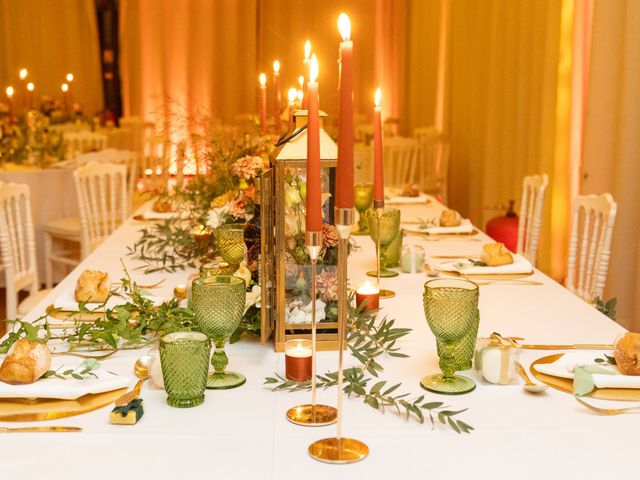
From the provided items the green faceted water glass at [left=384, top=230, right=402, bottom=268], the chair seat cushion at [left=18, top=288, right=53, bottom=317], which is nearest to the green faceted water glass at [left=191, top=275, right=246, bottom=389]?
the green faceted water glass at [left=384, top=230, right=402, bottom=268]

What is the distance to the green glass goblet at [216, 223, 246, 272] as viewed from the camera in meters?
2.09

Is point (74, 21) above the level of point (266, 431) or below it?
above

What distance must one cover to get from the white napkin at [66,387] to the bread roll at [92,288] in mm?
481

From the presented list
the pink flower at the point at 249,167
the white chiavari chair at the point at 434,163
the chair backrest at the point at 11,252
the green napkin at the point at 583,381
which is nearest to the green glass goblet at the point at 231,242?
the pink flower at the point at 249,167

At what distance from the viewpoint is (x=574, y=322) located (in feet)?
6.07

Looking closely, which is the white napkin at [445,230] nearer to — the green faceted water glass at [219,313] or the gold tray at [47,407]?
the green faceted water glass at [219,313]

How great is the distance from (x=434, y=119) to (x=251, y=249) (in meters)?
6.42

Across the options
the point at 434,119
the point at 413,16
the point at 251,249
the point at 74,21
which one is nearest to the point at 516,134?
the point at 434,119

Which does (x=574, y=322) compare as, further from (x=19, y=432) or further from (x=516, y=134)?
(x=516, y=134)

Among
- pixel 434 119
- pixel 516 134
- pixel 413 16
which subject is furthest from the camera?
pixel 413 16

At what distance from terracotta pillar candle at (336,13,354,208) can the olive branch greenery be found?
15.1 inches

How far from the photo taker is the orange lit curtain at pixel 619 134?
376 centimetres

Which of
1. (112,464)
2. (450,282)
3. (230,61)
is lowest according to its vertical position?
(112,464)

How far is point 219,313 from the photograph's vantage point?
1428mm
